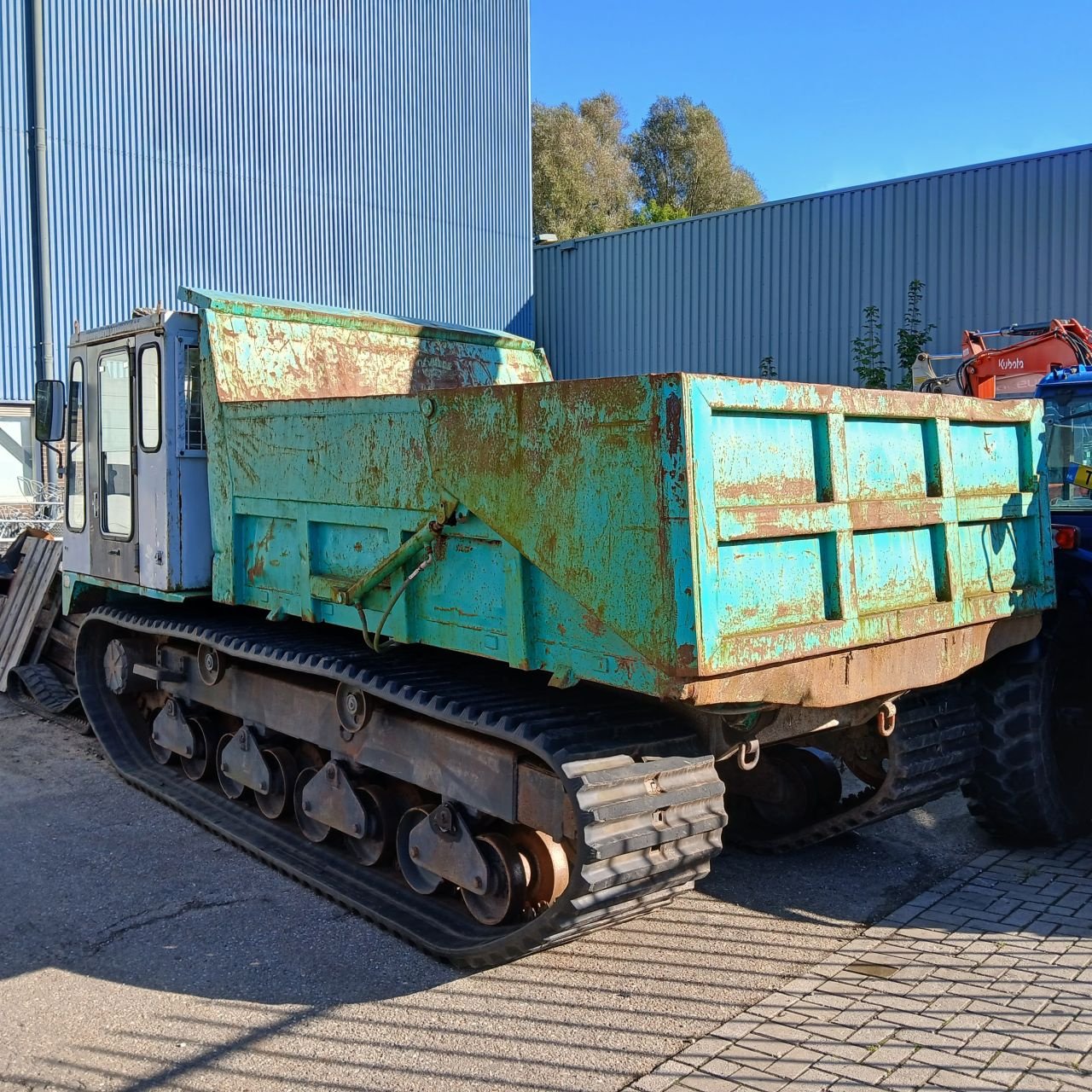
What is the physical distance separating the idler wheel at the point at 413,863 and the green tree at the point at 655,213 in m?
35.8

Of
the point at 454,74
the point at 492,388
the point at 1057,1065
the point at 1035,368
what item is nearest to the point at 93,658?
the point at 492,388

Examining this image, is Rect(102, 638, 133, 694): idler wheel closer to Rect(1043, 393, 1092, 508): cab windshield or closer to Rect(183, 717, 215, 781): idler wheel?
Rect(183, 717, 215, 781): idler wheel

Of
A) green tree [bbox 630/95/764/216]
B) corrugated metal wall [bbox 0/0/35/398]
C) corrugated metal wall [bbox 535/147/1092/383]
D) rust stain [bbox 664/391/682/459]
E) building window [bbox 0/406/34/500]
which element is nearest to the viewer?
rust stain [bbox 664/391/682/459]

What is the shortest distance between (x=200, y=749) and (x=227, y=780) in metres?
0.39

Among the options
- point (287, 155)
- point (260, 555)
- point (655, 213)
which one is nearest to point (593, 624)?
point (260, 555)

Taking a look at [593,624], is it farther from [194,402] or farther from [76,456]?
[76,456]

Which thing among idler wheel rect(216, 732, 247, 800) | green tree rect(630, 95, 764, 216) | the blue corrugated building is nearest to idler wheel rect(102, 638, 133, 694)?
idler wheel rect(216, 732, 247, 800)

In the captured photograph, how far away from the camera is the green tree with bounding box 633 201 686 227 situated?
40.5 metres

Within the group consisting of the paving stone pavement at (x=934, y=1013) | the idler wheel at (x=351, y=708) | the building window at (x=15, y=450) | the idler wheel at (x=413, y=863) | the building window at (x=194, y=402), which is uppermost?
the building window at (x=15, y=450)

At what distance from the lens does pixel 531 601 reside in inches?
150

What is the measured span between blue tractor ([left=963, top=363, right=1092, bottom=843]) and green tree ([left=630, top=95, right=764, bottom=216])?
4113cm

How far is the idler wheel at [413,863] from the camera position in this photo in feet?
15.7

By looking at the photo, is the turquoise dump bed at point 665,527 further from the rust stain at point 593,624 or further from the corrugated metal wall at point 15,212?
the corrugated metal wall at point 15,212

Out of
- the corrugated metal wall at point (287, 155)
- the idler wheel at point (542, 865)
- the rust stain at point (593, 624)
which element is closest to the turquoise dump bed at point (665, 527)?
the rust stain at point (593, 624)
